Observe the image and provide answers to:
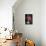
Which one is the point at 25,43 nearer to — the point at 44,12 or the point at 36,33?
the point at 36,33

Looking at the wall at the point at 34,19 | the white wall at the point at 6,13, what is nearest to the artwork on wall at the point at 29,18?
the wall at the point at 34,19

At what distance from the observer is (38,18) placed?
5.09 meters

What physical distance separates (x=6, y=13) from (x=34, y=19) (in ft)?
4.92

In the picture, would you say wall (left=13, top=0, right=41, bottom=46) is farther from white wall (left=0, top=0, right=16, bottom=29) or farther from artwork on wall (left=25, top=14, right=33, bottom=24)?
white wall (left=0, top=0, right=16, bottom=29)

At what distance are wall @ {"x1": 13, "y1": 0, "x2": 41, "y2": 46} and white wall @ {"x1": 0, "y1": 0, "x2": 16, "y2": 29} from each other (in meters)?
1.01

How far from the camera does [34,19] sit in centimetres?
508

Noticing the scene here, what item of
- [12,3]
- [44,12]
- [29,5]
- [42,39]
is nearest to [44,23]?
[44,12]

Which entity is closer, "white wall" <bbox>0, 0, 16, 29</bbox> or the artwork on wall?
"white wall" <bbox>0, 0, 16, 29</bbox>

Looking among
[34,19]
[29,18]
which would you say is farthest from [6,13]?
[34,19]

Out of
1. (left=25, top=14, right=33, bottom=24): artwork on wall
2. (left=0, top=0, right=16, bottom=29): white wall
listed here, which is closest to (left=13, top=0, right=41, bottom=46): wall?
(left=25, top=14, right=33, bottom=24): artwork on wall

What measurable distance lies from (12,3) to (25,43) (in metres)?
1.54

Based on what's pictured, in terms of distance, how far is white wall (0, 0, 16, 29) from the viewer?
4.02 meters

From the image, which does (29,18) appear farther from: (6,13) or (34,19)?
(6,13)

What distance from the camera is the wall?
16.6 feet
